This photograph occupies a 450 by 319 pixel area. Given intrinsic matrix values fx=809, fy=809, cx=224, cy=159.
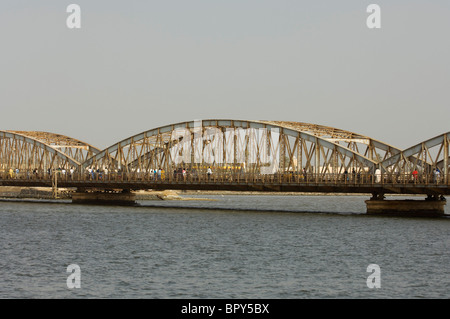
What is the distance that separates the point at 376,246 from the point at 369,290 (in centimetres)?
1679

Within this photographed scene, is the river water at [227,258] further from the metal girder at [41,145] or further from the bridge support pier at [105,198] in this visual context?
the metal girder at [41,145]

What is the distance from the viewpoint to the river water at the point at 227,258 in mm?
37000

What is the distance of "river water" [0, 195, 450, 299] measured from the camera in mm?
37000

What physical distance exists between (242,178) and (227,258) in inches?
1637

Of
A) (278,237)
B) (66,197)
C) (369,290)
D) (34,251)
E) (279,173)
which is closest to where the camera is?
(369,290)

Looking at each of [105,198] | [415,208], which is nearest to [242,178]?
[415,208]

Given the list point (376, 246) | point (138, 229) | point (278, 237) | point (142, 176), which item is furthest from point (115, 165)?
point (376, 246)

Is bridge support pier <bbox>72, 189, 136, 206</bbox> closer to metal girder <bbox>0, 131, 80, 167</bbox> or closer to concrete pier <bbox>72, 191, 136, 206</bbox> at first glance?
concrete pier <bbox>72, 191, 136, 206</bbox>

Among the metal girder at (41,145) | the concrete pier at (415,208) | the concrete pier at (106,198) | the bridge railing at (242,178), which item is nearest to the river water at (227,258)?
the concrete pier at (415,208)

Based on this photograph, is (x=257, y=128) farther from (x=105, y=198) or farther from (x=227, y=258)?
(x=227, y=258)

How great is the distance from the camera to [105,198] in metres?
114

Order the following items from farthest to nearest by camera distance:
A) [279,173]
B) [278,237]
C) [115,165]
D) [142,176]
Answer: [115,165] → [142,176] → [279,173] → [278,237]

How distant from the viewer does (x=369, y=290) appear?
121 ft
